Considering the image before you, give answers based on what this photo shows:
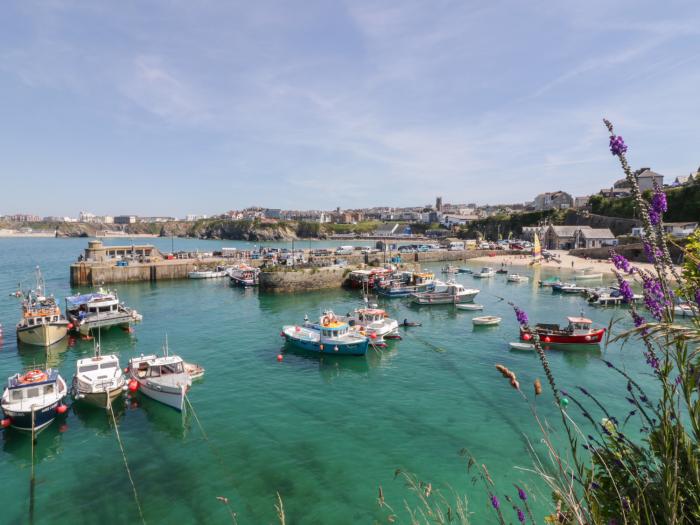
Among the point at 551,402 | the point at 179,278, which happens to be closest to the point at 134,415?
the point at 551,402

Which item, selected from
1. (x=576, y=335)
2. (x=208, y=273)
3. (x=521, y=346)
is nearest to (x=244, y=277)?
(x=208, y=273)

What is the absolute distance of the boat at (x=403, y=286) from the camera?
205ft

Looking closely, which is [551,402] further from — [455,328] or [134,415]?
[134,415]

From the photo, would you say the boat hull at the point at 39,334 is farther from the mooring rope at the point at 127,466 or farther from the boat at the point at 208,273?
the boat at the point at 208,273

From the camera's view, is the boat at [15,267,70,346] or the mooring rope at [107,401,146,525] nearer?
the mooring rope at [107,401,146,525]

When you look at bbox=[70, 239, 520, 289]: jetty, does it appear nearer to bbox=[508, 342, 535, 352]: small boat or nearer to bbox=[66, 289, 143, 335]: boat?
bbox=[66, 289, 143, 335]: boat

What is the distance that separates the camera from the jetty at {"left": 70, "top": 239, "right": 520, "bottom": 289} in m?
67.6

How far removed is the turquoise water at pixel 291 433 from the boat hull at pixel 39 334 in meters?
1.19

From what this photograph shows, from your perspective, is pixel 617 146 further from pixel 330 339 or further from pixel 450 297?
pixel 450 297

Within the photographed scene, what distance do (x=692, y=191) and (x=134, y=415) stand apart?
401 ft

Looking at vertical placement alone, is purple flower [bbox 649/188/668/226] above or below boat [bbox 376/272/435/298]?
above

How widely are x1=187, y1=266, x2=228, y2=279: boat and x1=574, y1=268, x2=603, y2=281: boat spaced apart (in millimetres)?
65605

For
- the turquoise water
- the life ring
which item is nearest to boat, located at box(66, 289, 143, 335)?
the turquoise water

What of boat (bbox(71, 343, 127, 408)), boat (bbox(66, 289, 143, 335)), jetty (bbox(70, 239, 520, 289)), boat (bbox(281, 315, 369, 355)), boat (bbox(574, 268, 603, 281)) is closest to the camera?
boat (bbox(71, 343, 127, 408))
